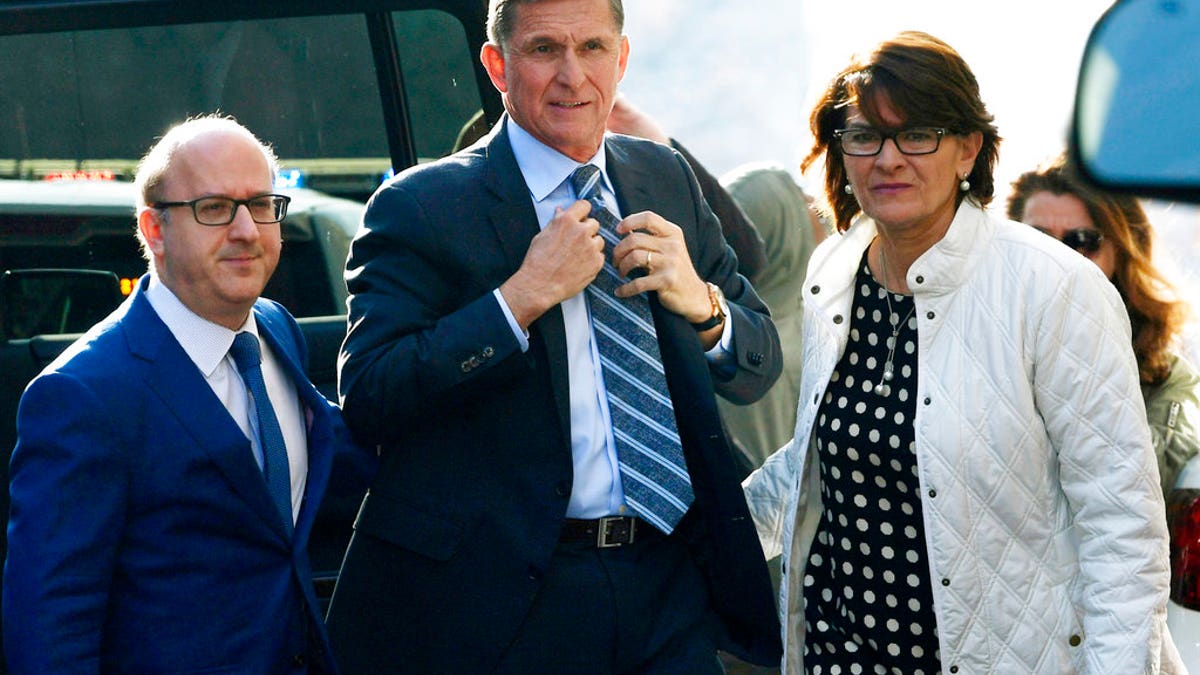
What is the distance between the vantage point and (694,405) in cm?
290

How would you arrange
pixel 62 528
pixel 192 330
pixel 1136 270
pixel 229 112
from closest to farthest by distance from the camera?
pixel 62 528 < pixel 192 330 < pixel 1136 270 < pixel 229 112

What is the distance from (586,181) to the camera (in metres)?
2.90

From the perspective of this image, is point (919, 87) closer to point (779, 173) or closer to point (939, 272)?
point (939, 272)

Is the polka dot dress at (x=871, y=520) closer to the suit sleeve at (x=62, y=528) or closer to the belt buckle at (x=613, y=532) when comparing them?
the belt buckle at (x=613, y=532)

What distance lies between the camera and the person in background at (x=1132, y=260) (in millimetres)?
3592

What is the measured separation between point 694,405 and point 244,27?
1.66 m

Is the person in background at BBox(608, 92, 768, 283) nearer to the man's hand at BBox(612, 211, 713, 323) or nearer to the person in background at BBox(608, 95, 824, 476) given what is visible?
the person in background at BBox(608, 95, 824, 476)

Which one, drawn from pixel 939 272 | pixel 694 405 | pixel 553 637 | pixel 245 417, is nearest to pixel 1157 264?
pixel 939 272

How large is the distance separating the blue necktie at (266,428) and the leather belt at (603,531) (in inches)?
18.4

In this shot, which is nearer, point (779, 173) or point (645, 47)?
Answer: point (779, 173)

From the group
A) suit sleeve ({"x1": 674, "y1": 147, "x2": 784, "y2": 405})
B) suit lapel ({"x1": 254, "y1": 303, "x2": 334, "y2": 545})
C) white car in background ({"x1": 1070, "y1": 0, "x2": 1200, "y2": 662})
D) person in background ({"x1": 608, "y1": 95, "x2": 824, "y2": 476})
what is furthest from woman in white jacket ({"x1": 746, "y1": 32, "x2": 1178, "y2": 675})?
person in background ({"x1": 608, "y1": 95, "x2": 824, "y2": 476})

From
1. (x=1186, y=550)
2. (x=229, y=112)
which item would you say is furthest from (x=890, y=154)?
(x=229, y=112)

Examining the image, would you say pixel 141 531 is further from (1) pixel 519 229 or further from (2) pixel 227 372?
(1) pixel 519 229

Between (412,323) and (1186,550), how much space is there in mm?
1590
